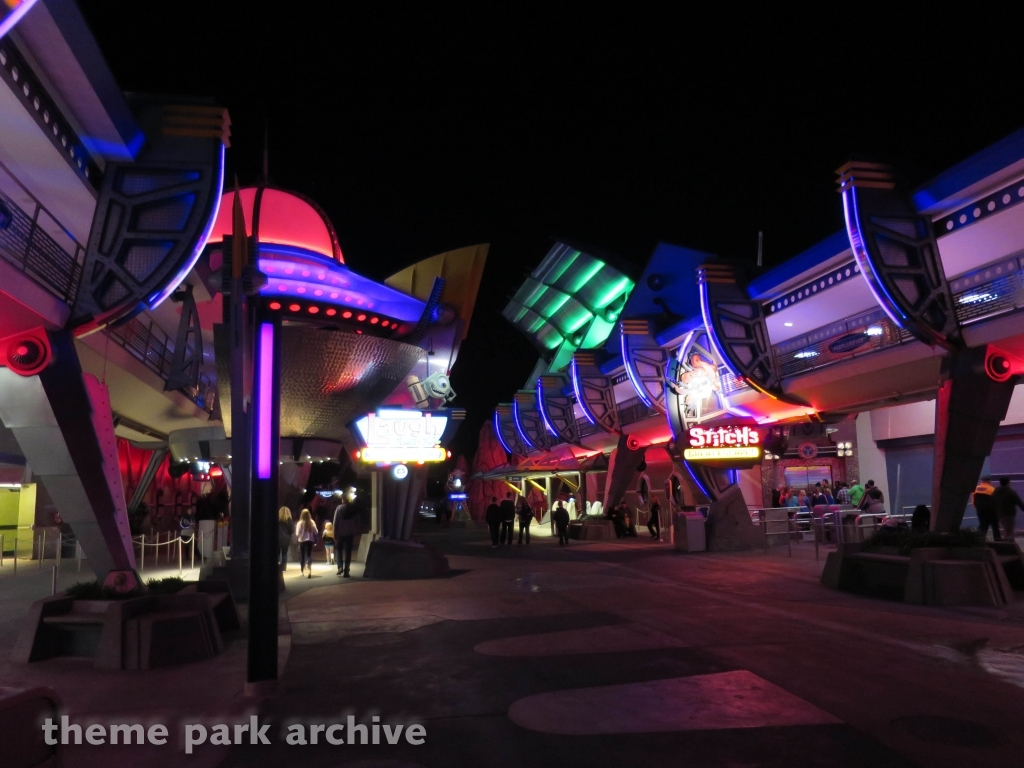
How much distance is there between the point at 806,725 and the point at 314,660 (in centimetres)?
496

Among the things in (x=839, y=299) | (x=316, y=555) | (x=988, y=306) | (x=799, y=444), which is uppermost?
(x=839, y=299)

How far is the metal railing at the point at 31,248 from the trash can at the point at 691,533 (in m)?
16.5

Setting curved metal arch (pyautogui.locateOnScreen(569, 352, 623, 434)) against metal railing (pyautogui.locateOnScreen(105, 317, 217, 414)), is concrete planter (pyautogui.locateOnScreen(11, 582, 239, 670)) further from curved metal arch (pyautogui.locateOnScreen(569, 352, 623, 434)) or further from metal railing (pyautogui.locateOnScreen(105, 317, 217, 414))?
curved metal arch (pyautogui.locateOnScreen(569, 352, 623, 434))

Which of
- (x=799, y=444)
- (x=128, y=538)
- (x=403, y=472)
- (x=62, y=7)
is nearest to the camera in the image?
(x=62, y=7)

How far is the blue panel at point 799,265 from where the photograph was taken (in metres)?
17.4

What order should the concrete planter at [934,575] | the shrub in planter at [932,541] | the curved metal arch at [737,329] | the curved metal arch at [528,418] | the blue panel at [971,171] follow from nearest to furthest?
1. the concrete planter at [934,575]
2. the shrub in planter at [932,541]
3. the blue panel at [971,171]
4. the curved metal arch at [737,329]
5. the curved metal arch at [528,418]

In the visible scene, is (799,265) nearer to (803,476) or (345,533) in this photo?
(345,533)

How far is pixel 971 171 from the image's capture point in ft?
44.1

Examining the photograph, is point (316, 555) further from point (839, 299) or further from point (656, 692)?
point (656, 692)

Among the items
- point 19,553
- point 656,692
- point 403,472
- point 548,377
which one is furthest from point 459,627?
point 548,377

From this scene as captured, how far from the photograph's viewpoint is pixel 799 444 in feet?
97.2

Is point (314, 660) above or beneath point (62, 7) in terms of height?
beneath

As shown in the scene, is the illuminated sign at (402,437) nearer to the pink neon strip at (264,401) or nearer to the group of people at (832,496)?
A: the pink neon strip at (264,401)

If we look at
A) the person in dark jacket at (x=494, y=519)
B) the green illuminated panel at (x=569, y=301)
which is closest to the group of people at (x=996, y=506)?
the person in dark jacket at (x=494, y=519)
